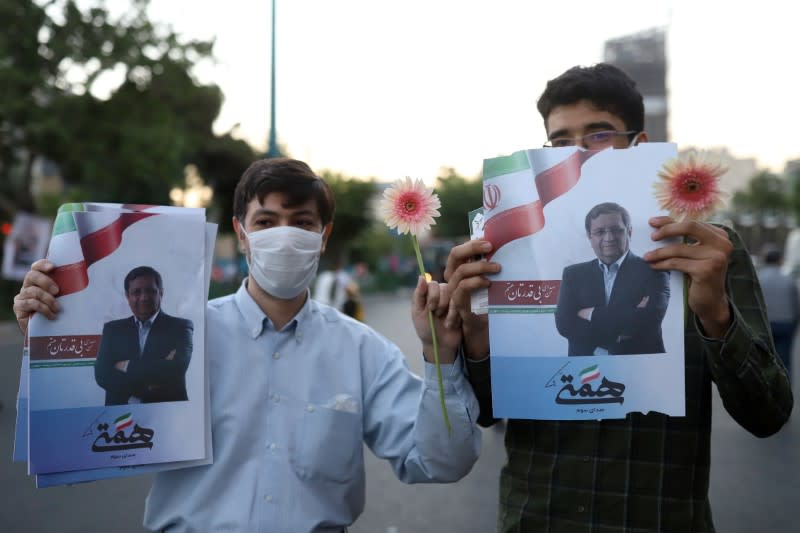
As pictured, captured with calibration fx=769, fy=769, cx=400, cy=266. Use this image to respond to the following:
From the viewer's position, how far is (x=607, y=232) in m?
1.70

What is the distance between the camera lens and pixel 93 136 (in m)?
19.9

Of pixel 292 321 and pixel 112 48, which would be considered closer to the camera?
pixel 292 321

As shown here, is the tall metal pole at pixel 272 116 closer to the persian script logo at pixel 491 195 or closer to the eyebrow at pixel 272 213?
the eyebrow at pixel 272 213

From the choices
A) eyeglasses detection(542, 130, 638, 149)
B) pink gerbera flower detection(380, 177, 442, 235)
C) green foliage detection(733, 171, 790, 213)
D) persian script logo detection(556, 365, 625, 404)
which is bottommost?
persian script logo detection(556, 365, 625, 404)

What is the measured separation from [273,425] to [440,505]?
3683 mm

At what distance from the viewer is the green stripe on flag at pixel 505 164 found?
5.68 feet

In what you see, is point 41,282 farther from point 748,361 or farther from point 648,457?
point 748,361

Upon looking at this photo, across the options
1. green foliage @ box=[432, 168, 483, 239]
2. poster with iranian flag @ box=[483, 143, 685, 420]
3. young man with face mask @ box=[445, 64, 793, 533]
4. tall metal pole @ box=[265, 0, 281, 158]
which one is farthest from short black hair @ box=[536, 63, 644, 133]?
green foliage @ box=[432, 168, 483, 239]

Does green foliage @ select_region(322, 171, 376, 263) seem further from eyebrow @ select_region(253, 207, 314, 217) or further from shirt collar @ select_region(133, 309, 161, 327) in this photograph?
shirt collar @ select_region(133, 309, 161, 327)

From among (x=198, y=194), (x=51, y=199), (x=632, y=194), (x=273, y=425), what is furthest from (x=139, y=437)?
(x=51, y=199)

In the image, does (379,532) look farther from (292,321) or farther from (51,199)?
(51,199)

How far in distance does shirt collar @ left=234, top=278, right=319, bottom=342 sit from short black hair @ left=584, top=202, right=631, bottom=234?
35.2 inches

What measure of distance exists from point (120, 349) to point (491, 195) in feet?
3.21

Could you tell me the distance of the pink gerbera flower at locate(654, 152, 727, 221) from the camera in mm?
1534
